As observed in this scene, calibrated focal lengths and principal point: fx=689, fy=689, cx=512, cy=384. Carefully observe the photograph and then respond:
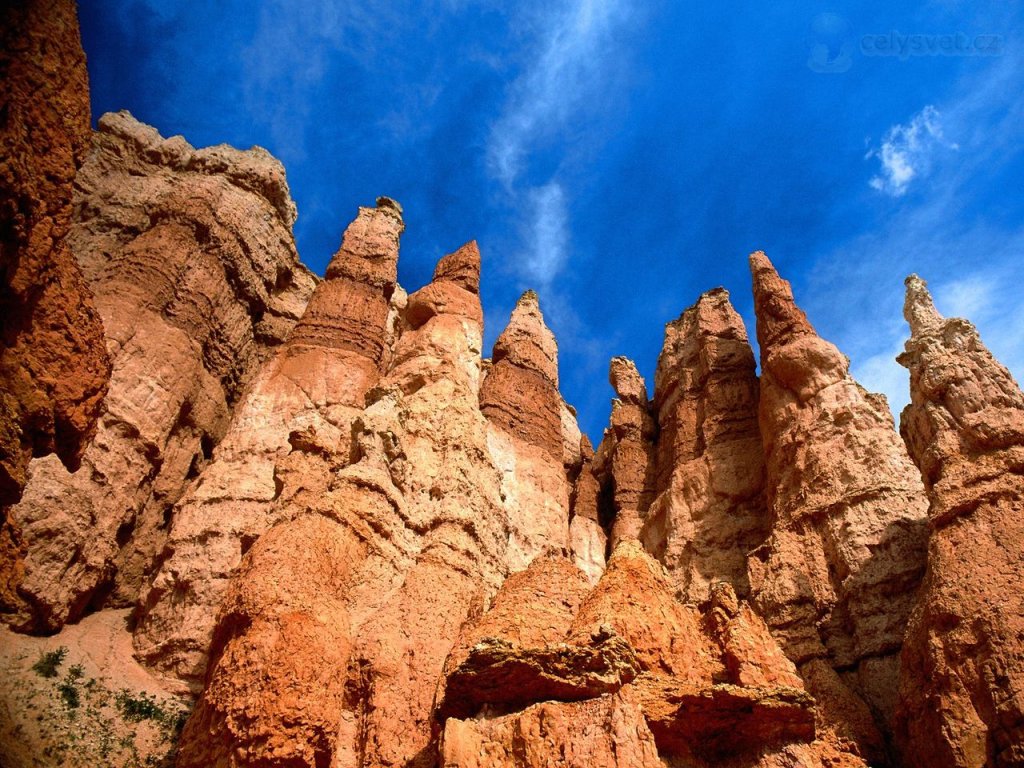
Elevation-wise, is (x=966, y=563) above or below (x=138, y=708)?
above

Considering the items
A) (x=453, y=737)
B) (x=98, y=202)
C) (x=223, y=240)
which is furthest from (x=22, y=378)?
(x=98, y=202)

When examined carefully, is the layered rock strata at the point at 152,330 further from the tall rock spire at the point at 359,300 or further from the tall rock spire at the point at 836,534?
the tall rock spire at the point at 836,534

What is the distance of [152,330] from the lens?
1728cm

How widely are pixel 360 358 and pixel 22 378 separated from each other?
15.9 m

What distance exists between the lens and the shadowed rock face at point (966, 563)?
384 inches

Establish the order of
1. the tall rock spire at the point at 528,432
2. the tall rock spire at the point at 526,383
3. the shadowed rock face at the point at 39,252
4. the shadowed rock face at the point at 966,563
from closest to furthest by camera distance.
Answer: the shadowed rock face at the point at 39,252 → the shadowed rock face at the point at 966,563 → the tall rock spire at the point at 528,432 → the tall rock spire at the point at 526,383

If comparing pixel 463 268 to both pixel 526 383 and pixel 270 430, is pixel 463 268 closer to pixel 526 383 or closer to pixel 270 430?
pixel 526 383

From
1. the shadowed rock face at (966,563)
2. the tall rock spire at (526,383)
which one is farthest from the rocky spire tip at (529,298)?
the shadowed rock face at (966,563)

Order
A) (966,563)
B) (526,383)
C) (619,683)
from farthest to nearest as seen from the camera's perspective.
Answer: (526,383), (966,563), (619,683)

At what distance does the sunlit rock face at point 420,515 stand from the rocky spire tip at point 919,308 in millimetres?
72

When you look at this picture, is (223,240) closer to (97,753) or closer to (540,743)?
(97,753)

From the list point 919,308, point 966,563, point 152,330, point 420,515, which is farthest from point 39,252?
point 919,308

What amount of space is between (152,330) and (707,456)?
632 inches

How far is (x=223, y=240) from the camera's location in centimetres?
2094
